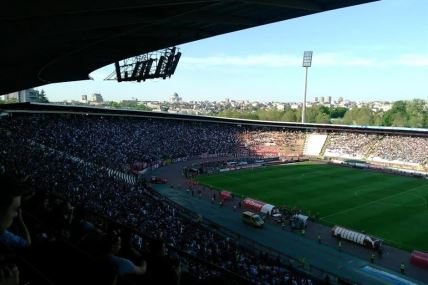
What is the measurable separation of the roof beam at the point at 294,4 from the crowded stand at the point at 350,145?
6696 centimetres

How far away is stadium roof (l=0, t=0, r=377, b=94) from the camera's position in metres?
9.42

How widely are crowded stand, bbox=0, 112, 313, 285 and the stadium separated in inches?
1.7

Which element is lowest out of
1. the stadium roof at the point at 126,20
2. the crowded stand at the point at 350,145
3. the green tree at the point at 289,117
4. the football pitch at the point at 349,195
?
the football pitch at the point at 349,195

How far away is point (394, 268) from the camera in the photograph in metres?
26.4

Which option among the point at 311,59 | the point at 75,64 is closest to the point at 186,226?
the point at 75,64

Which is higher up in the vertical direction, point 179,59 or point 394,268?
point 179,59

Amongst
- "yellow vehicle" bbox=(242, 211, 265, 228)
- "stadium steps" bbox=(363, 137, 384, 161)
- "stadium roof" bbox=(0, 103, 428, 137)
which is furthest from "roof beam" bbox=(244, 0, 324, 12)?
"stadium steps" bbox=(363, 137, 384, 161)

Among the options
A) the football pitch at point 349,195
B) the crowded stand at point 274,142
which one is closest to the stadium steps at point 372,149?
the football pitch at point 349,195

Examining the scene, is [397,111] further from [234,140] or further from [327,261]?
[327,261]

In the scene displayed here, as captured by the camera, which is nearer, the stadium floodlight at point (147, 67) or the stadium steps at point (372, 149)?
the stadium floodlight at point (147, 67)

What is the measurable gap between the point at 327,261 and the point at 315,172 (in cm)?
3428

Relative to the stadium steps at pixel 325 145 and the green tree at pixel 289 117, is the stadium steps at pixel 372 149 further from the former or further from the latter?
the green tree at pixel 289 117

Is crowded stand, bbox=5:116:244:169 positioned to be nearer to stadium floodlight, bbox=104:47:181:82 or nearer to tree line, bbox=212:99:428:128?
stadium floodlight, bbox=104:47:181:82

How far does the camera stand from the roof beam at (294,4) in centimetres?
1123
